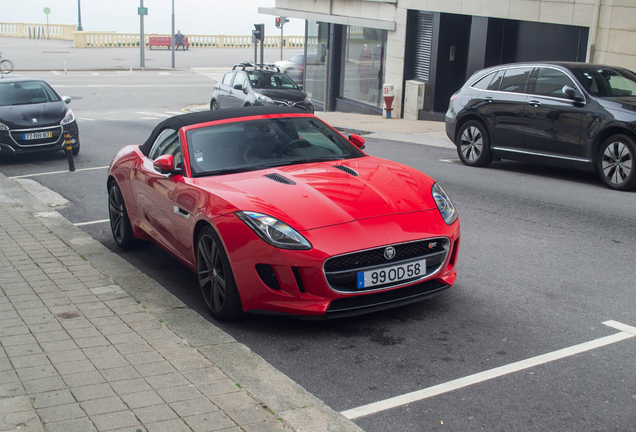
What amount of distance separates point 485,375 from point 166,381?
1.81 metres

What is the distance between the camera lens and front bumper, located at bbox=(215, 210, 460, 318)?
457cm

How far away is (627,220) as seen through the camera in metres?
7.95

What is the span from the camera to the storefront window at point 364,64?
79.3 ft

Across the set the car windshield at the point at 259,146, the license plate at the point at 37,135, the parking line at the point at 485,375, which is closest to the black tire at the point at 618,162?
the car windshield at the point at 259,146

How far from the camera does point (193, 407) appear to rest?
3.61m

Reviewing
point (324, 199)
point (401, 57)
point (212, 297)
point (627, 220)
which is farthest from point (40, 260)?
point (401, 57)

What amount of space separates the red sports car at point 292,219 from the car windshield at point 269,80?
15.6 m

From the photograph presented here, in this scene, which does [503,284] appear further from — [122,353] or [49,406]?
[49,406]

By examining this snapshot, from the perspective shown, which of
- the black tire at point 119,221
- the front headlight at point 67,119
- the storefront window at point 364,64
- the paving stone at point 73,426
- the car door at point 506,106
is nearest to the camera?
the paving stone at point 73,426

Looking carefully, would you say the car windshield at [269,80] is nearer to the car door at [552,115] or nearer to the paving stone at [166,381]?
the car door at [552,115]

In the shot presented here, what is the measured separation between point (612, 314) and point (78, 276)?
14.0ft

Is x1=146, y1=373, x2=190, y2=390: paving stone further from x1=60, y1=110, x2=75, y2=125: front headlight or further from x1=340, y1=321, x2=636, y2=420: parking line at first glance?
x1=60, y1=110, x2=75, y2=125: front headlight

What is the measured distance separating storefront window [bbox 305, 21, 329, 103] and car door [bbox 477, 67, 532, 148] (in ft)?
53.3

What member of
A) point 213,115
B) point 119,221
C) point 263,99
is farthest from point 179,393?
point 263,99
